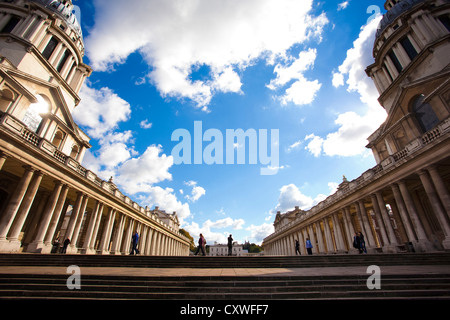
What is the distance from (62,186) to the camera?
55.7 ft

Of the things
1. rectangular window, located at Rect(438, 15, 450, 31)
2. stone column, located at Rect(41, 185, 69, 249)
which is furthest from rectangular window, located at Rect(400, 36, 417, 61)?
stone column, located at Rect(41, 185, 69, 249)

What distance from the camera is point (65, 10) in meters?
32.6

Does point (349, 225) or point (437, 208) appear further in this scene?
point (349, 225)

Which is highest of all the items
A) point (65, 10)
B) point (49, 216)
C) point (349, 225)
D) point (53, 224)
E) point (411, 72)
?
point (65, 10)

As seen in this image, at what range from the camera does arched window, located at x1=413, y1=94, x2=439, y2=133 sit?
1917cm

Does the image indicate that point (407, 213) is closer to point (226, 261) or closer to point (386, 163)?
point (386, 163)

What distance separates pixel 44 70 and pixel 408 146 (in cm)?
3990

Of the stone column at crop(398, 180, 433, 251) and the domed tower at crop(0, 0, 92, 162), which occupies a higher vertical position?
the domed tower at crop(0, 0, 92, 162)

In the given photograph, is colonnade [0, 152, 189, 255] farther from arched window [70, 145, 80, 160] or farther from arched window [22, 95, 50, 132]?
arched window [70, 145, 80, 160]

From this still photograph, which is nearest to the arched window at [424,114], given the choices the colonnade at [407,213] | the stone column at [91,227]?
the colonnade at [407,213]

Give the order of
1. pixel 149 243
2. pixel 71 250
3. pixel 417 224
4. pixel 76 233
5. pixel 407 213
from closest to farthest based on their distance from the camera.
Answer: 1. pixel 417 224
2. pixel 407 213
3. pixel 71 250
4. pixel 76 233
5. pixel 149 243

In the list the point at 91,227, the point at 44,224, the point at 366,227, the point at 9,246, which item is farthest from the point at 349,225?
the point at 9,246
